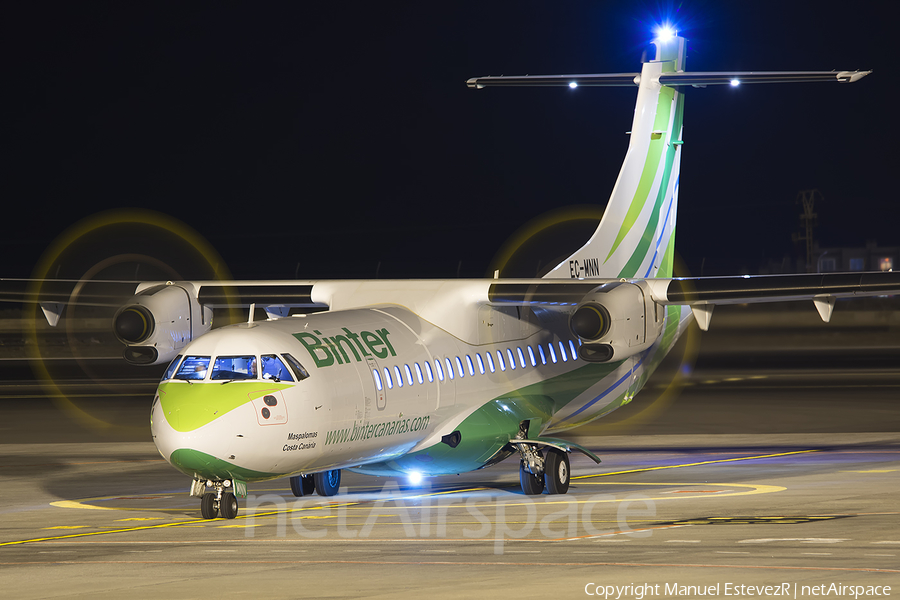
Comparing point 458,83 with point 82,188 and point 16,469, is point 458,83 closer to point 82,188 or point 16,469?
point 82,188

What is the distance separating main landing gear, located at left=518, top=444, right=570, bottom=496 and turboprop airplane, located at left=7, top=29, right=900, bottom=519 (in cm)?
2

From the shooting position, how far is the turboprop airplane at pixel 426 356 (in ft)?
46.2

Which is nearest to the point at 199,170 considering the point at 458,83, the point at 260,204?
the point at 260,204

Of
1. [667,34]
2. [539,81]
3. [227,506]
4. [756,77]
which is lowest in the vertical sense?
[227,506]

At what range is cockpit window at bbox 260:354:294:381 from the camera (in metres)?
14.2

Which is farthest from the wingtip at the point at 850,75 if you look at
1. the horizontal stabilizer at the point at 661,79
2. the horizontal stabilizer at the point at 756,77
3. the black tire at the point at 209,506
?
the black tire at the point at 209,506

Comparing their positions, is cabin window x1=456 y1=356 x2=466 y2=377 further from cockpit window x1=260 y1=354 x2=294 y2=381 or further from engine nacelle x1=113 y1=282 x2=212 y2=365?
engine nacelle x1=113 y1=282 x2=212 y2=365

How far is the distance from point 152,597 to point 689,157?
163 m

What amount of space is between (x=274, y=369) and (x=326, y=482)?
12.2 ft

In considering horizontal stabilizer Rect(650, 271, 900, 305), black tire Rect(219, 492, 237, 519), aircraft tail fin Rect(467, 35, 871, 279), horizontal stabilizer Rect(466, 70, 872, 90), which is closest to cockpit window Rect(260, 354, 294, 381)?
black tire Rect(219, 492, 237, 519)

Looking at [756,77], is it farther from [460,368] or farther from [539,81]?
[460,368]

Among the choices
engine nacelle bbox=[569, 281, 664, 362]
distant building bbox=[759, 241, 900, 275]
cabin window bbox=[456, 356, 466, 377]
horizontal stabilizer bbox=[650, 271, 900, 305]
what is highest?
distant building bbox=[759, 241, 900, 275]

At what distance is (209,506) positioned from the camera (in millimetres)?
14773

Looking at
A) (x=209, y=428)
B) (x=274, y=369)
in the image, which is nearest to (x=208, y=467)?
(x=209, y=428)
